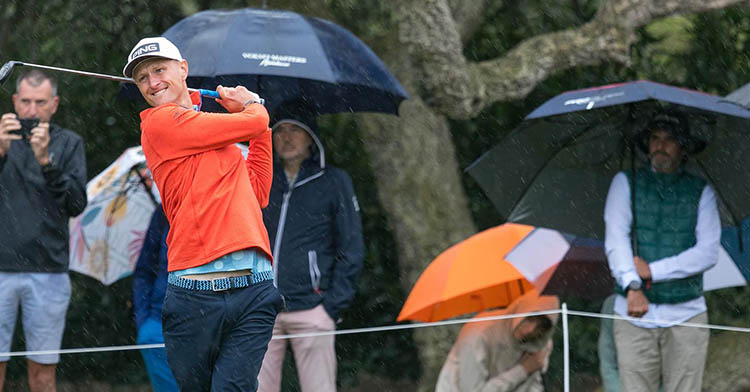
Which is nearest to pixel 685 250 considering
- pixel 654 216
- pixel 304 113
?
pixel 654 216

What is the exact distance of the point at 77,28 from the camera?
925 centimetres

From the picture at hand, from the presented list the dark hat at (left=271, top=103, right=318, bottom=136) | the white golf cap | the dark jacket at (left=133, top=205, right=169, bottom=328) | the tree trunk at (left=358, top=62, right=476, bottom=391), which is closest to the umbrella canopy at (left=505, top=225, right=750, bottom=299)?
the dark hat at (left=271, top=103, right=318, bottom=136)

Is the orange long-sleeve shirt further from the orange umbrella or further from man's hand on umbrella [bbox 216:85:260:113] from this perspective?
the orange umbrella

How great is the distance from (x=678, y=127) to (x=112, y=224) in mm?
3375

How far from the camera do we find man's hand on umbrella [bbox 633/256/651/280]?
650cm

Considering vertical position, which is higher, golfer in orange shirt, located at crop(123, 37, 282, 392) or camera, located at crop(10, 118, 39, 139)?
camera, located at crop(10, 118, 39, 139)

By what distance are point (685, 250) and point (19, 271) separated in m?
3.54

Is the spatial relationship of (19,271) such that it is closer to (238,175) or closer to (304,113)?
(304,113)

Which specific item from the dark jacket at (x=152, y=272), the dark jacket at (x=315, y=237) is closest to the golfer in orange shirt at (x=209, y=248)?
the dark jacket at (x=152, y=272)

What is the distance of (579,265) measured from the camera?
24.8 feet

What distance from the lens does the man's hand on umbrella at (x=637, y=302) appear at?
6.46 meters

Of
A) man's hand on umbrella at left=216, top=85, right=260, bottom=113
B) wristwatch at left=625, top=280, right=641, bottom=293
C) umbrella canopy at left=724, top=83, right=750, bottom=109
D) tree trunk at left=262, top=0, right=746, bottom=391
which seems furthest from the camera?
tree trunk at left=262, top=0, right=746, bottom=391

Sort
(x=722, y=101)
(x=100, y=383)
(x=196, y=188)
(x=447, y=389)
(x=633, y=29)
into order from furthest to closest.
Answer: (x=100, y=383)
(x=633, y=29)
(x=447, y=389)
(x=722, y=101)
(x=196, y=188)

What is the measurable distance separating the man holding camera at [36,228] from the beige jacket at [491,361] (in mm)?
2184
